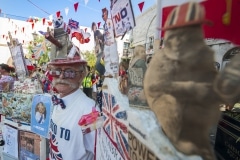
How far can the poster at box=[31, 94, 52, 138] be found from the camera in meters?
3.13

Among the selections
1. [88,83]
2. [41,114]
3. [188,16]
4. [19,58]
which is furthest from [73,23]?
[188,16]

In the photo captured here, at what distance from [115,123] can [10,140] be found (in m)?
2.83

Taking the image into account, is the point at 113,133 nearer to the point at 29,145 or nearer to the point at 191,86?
the point at 191,86

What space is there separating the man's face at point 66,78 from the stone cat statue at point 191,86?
5.77 ft

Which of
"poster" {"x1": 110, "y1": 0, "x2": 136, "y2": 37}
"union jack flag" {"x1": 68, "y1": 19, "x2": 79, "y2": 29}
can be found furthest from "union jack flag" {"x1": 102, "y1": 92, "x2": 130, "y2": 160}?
"union jack flag" {"x1": 68, "y1": 19, "x2": 79, "y2": 29}

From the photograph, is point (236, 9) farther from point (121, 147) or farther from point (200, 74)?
point (121, 147)

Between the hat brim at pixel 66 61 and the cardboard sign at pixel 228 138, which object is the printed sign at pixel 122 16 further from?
the cardboard sign at pixel 228 138

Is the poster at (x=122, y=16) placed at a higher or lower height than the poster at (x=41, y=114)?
higher

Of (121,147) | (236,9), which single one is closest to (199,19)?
(236,9)

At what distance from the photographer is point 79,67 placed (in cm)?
252

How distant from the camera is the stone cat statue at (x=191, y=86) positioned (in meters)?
0.72

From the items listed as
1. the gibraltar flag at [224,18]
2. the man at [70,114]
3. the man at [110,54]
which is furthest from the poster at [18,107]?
the gibraltar flag at [224,18]

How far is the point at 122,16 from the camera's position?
6.97 feet

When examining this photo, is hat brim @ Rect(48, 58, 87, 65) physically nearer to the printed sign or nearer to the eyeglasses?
the eyeglasses
